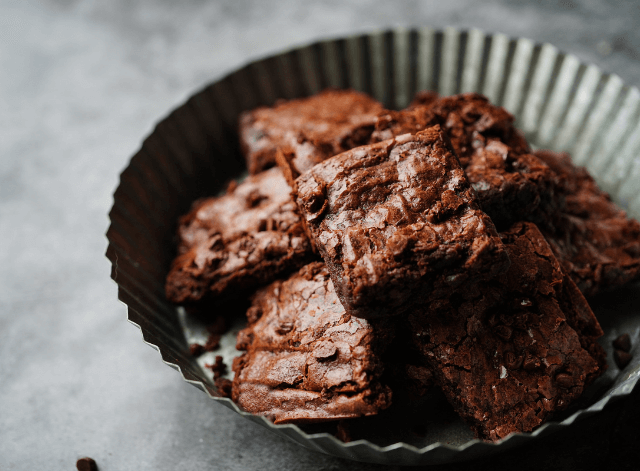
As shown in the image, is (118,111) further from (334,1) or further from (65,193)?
(334,1)

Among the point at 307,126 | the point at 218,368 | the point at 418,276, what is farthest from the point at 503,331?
the point at 307,126

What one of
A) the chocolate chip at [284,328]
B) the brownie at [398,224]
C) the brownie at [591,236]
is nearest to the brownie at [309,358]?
the chocolate chip at [284,328]

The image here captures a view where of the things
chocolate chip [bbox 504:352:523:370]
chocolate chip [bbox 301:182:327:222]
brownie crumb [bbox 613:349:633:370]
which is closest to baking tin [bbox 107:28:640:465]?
brownie crumb [bbox 613:349:633:370]

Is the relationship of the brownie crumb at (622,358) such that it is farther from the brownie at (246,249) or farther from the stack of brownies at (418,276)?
the brownie at (246,249)

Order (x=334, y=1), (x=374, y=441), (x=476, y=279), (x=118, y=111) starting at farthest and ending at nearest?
(x=334, y=1), (x=118, y=111), (x=374, y=441), (x=476, y=279)

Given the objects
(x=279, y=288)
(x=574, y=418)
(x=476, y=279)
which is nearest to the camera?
(x=574, y=418)

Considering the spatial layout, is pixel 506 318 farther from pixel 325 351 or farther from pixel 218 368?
pixel 218 368

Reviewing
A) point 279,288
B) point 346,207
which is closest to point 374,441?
point 279,288
